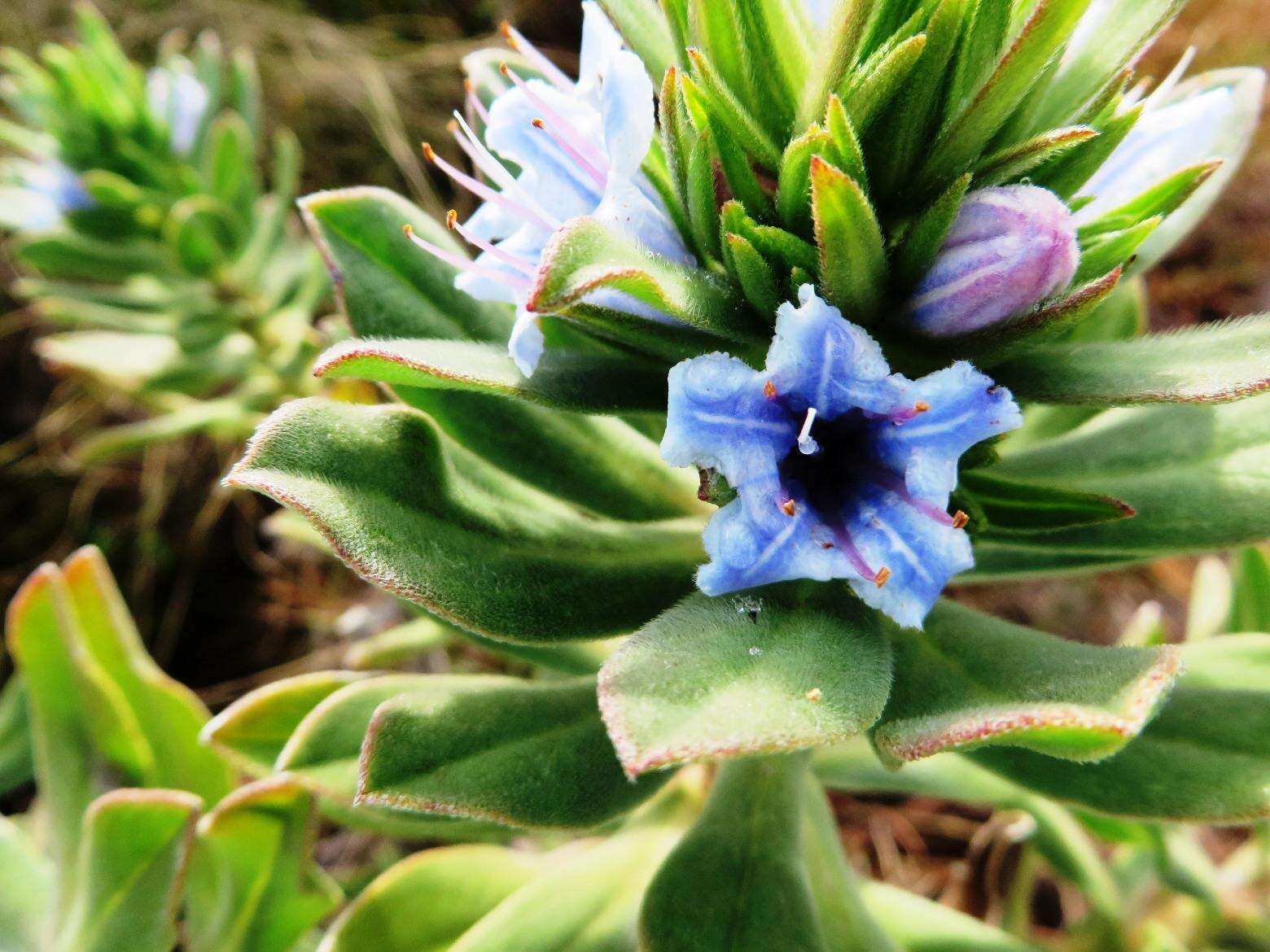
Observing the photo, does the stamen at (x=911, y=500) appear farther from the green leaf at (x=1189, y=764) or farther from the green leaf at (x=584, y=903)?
the green leaf at (x=584, y=903)

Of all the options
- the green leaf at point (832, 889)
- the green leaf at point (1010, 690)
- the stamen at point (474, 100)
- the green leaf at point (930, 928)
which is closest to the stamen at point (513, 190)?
the stamen at point (474, 100)

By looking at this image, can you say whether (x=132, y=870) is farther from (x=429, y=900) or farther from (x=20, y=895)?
(x=429, y=900)

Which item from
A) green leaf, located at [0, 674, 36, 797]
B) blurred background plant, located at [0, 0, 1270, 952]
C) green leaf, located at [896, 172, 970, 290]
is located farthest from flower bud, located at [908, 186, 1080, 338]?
green leaf, located at [0, 674, 36, 797]

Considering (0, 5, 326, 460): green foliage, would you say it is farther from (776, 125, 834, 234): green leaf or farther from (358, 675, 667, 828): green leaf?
(776, 125, 834, 234): green leaf

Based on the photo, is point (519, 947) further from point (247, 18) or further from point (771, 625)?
point (247, 18)

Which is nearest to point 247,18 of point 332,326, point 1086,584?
point 332,326

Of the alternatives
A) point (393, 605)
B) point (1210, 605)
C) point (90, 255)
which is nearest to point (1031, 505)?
point (1210, 605)
